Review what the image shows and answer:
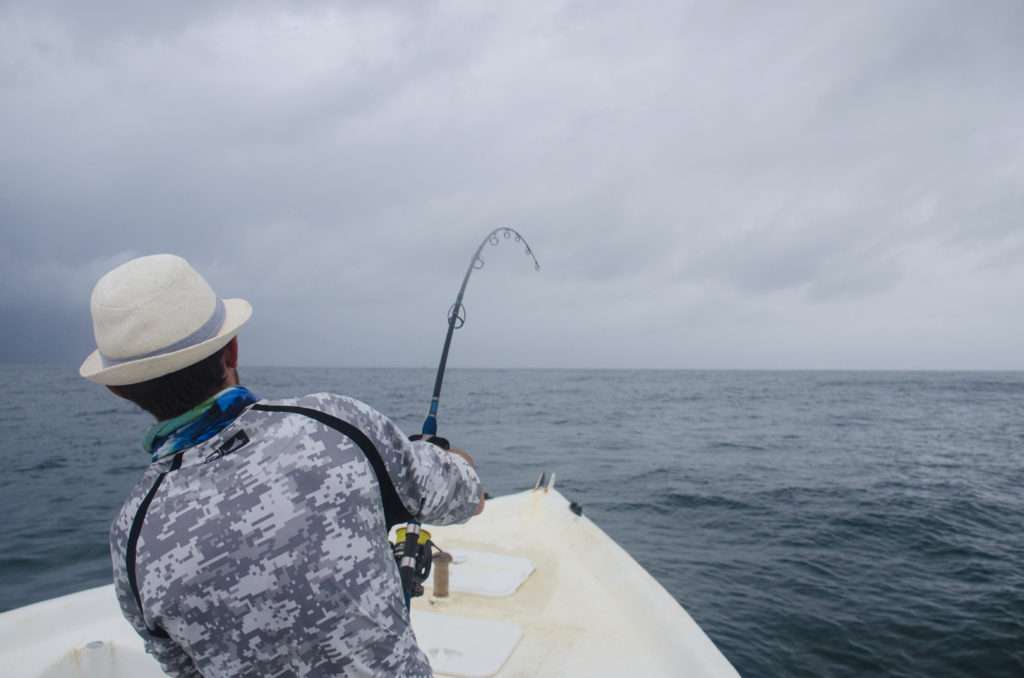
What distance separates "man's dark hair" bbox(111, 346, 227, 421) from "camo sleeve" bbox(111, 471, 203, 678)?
151mm

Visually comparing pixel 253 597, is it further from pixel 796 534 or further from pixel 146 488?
pixel 796 534

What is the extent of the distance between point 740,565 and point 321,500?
25.3 ft

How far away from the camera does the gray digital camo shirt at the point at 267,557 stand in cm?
123

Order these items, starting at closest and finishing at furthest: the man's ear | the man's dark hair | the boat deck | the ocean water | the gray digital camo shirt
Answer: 1. the gray digital camo shirt
2. the man's dark hair
3. the man's ear
4. the boat deck
5. the ocean water

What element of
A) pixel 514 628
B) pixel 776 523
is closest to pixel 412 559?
pixel 514 628

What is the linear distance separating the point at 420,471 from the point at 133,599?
2.28ft

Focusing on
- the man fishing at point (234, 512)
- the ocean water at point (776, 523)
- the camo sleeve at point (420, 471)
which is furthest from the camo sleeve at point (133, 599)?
the ocean water at point (776, 523)

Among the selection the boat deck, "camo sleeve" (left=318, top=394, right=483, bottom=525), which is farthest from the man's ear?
the boat deck

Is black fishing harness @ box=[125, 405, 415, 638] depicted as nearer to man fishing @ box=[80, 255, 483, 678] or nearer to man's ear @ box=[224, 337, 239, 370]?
man fishing @ box=[80, 255, 483, 678]

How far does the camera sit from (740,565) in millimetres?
7727

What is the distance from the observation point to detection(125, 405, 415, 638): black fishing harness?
4.20ft

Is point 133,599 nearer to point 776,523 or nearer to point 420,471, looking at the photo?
point 420,471

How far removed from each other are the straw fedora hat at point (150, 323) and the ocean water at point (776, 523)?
3.34m

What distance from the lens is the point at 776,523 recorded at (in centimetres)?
960
